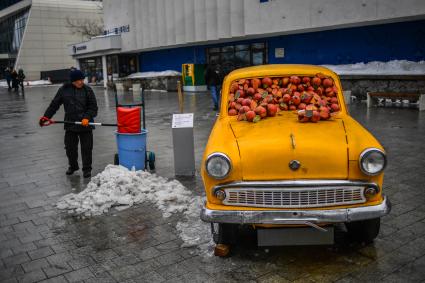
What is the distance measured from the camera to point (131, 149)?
6805 mm

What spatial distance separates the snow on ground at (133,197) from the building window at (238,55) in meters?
19.9

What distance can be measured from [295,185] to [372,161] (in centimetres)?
74

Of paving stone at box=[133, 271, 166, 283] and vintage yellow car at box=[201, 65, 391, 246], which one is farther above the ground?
vintage yellow car at box=[201, 65, 391, 246]

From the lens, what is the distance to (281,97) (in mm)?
5051

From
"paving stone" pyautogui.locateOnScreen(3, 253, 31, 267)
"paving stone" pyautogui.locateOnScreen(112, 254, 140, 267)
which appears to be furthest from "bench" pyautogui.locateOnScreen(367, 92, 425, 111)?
"paving stone" pyautogui.locateOnScreen(3, 253, 31, 267)

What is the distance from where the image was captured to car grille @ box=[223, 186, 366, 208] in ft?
12.0

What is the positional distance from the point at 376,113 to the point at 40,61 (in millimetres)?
57518

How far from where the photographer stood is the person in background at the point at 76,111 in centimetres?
698

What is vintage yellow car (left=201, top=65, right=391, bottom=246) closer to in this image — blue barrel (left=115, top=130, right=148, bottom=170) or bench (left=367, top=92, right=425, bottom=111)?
blue barrel (left=115, top=130, right=148, bottom=170)

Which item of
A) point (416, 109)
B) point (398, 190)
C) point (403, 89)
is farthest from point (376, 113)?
point (398, 190)

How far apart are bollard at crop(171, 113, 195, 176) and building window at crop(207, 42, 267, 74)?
18.9 metres

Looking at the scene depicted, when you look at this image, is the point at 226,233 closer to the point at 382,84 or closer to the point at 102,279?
the point at 102,279

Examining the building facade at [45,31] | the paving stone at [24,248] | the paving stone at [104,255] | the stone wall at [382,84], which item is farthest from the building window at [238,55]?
the building facade at [45,31]

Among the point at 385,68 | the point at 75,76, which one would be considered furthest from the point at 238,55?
the point at 75,76
